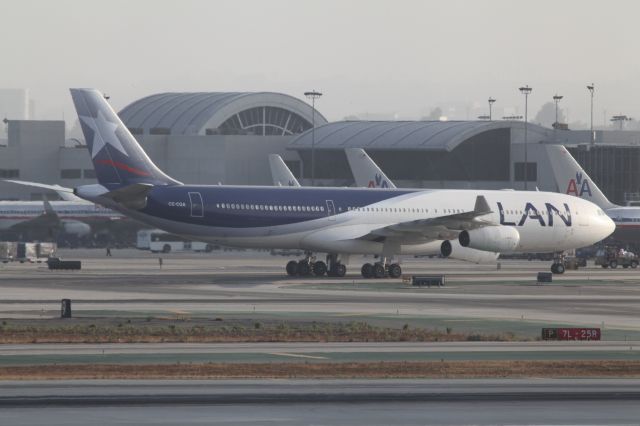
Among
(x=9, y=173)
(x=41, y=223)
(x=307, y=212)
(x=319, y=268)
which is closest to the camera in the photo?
(x=307, y=212)

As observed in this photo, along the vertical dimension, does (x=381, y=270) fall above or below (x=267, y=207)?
below

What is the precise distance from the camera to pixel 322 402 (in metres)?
25.3

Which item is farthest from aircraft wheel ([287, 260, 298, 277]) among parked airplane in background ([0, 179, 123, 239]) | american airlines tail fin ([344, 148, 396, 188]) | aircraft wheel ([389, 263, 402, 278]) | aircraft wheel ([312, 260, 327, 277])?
parked airplane in background ([0, 179, 123, 239])

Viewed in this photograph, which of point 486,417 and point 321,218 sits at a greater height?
point 321,218

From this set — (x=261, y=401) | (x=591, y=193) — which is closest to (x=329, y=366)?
(x=261, y=401)

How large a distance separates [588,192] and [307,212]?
1750 inches

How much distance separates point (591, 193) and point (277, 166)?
28.0 meters

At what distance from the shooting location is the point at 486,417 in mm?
23516

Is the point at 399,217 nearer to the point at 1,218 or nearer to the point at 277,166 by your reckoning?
the point at 277,166

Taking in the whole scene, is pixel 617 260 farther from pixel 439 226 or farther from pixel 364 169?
pixel 439 226

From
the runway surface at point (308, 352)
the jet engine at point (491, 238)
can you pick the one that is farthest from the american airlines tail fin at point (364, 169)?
the runway surface at point (308, 352)

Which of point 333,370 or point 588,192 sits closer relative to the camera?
point 333,370

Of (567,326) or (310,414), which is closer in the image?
(310,414)

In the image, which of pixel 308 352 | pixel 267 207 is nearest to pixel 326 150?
pixel 267 207
